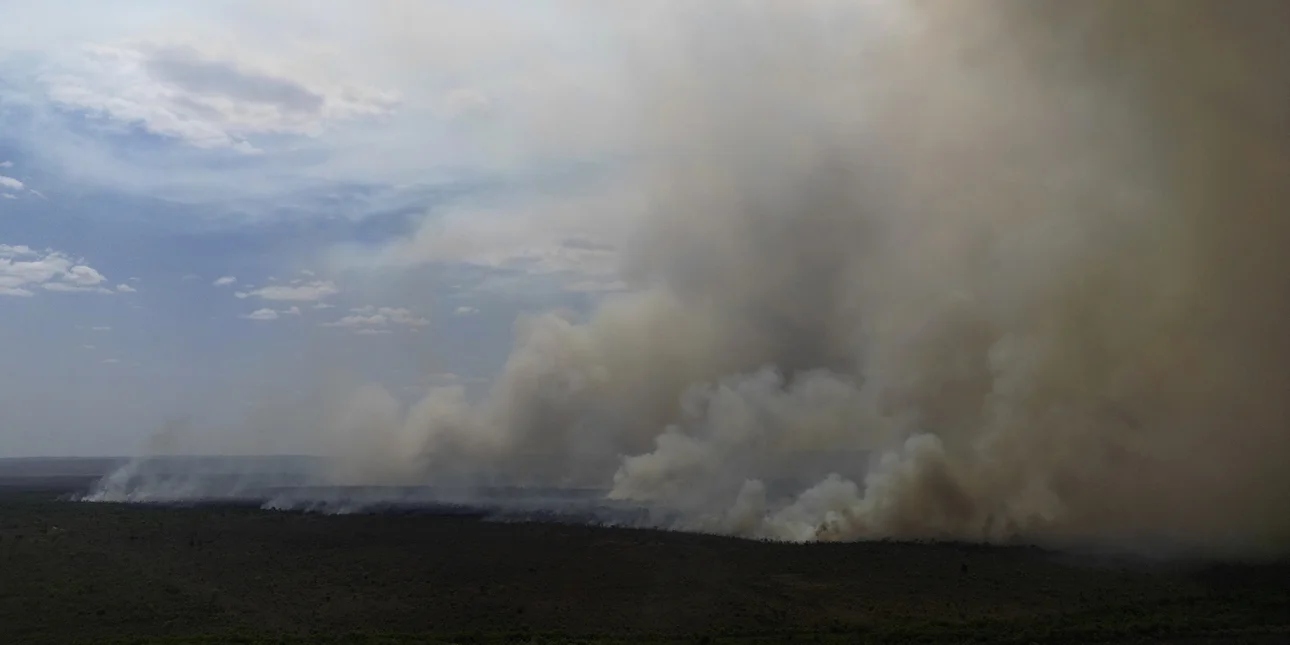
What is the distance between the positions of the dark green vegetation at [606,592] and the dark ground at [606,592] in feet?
0.57

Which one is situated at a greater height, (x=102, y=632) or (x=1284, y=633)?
(x=1284, y=633)

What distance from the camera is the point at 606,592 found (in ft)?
173

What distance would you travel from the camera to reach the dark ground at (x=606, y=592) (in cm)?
4338

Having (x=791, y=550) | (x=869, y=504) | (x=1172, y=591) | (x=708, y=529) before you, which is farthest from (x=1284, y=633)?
(x=708, y=529)

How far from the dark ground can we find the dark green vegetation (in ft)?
0.57

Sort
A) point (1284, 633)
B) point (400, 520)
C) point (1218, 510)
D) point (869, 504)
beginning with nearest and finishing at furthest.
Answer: point (1284, 633)
point (1218, 510)
point (869, 504)
point (400, 520)

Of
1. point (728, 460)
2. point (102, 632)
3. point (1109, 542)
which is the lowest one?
point (102, 632)

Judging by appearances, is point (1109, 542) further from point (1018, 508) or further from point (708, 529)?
point (708, 529)

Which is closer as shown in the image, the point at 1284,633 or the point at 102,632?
the point at 1284,633

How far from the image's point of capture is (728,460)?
99.8 metres

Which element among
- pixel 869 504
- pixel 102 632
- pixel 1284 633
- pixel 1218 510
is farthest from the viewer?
pixel 869 504

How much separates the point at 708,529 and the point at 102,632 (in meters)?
44.3

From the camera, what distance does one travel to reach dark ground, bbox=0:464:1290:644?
43375 mm

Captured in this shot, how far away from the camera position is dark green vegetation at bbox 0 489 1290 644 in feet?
142
